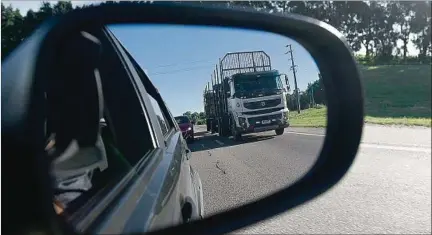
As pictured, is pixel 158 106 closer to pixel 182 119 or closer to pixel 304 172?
pixel 182 119

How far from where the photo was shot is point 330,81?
2.06 m

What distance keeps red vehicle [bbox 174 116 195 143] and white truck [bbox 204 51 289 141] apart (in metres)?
0.11

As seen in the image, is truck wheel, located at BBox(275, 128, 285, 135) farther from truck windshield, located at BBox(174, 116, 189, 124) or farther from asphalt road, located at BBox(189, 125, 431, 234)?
truck windshield, located at BBox(174, 116, 189, 124)

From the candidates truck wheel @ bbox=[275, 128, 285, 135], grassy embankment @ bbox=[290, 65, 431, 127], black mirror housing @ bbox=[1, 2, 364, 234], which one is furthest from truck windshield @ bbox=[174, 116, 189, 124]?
grassy embankment @ bbox=[290, 65, 431, 127]

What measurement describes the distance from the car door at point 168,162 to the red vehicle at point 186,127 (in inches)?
1.1

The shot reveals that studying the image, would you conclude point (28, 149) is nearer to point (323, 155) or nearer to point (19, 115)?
point (19, 115)

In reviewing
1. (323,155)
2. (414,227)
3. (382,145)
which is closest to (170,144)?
(323,155)

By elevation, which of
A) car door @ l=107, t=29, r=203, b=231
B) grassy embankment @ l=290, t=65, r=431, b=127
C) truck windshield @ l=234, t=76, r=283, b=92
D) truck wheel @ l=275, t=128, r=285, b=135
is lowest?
grassy embankment @ l=290, t=65, r=431, b=127

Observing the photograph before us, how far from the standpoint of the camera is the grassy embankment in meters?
17.5

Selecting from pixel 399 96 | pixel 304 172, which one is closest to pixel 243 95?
pixel 304 172

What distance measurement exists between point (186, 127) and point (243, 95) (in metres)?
2.69

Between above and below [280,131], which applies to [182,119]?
above

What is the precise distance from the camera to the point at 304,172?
228cm

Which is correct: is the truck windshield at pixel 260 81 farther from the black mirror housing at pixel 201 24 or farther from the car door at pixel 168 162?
the car door at pixel 168 162
